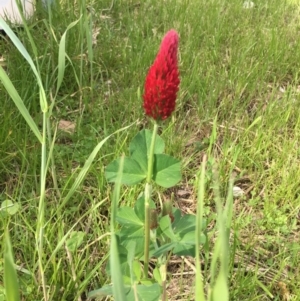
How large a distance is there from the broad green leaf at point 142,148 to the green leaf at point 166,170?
0.09ft

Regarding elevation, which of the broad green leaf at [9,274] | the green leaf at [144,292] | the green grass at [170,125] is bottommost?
the green grass at [170,125]

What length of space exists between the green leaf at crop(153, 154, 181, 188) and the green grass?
190mm

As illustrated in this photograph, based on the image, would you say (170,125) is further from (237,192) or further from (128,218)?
(128,218)

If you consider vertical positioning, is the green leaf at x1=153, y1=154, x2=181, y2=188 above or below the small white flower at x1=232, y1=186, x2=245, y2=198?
above

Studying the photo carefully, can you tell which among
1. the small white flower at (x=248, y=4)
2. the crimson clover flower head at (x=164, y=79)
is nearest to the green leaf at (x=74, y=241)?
the crimson clover flower head at (x=164, y=79)

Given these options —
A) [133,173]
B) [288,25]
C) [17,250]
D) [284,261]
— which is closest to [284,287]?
[284,261]

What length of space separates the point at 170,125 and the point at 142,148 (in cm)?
60

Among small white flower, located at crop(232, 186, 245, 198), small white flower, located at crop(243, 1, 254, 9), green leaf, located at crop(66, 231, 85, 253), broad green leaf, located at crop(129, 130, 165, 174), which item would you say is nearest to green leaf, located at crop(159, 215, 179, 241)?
broad green leaf, located at crop(129, 130, 165, 174)

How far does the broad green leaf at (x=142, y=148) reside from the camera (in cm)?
100

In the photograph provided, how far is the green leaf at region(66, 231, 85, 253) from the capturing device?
1.14 m

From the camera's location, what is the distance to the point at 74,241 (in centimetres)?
116

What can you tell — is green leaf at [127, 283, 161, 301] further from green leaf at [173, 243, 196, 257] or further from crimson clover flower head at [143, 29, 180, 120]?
crimson clover flower head at [143, 29, 180, 120]

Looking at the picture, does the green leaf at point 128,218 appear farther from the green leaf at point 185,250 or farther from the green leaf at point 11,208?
the green leaf at point 11,208

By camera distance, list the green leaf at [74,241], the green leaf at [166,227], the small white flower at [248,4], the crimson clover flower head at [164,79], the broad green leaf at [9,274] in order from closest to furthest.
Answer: the broad green leaf at [9,274], the crimson clover flower head at [164,79], the green leaf at [166,227], the green leaf at [74,241], the small white flower at [248,4]
